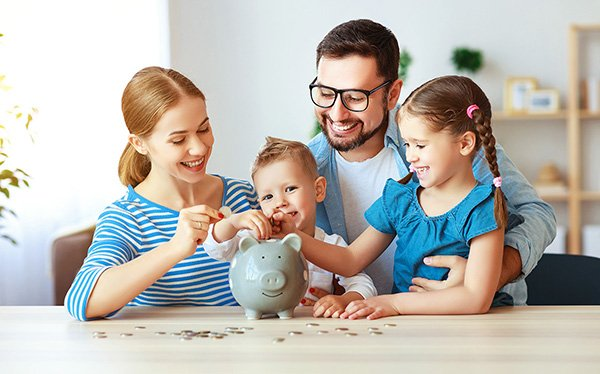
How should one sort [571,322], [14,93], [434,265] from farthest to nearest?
[14,93] < [434,265] < [571,322]

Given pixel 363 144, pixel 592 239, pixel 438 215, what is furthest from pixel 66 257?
pixel 592 239

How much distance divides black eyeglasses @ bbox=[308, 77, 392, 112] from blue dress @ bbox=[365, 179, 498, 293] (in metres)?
0.34

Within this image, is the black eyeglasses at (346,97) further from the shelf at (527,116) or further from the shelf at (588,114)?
the shelf at (588,114)

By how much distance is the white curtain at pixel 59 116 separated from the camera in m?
4.71

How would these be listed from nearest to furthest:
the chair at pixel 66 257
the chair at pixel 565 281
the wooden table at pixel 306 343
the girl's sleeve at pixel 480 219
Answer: the wooden table at pixel 306 343 → the girl's sleeve at pixel 480 219 → the chair at pixel 565 281 → the chair at pixel 66 257

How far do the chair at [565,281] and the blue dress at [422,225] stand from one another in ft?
1.46

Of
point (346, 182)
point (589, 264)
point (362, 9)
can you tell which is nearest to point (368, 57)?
point (346, 182)

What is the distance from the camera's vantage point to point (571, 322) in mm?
1493

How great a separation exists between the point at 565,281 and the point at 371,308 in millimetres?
763

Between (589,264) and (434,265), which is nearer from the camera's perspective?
(434,265)

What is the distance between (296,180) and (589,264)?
773mm

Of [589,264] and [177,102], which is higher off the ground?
[177,102]

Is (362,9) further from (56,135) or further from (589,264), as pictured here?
(589,264)

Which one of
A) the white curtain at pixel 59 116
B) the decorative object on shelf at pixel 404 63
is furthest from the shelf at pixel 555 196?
the white curtain at pixel 59 116
